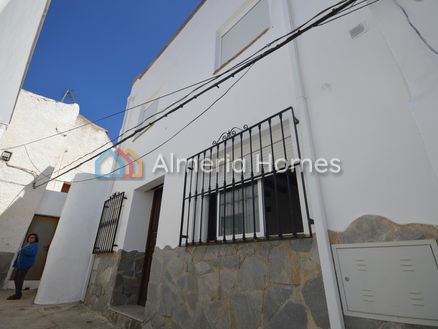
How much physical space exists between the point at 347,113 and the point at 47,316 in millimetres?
4991

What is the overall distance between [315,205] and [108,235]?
14.2 ft

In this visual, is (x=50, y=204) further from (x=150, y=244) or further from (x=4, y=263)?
(x=150, y=244)

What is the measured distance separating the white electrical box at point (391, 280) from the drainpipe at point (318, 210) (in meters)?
0.05

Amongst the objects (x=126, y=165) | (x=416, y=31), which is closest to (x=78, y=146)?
(x=126, y=165)

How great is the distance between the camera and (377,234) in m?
1.38

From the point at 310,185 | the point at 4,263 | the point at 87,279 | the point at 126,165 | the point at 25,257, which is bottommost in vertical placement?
the point at 87,279

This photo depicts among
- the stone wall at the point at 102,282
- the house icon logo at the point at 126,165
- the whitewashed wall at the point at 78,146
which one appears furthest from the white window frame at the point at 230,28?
the whitewashed wall at the point at 78,146

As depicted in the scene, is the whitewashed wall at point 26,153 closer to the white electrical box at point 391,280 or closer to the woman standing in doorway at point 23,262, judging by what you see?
the woman standing in doorway at point 23,262

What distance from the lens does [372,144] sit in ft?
5.10

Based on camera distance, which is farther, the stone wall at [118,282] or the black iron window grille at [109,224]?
the black iron window grille at [109,224]

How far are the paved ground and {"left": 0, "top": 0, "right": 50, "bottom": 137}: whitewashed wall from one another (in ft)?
10.2

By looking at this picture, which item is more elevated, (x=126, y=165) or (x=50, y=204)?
(x=126, y=165)

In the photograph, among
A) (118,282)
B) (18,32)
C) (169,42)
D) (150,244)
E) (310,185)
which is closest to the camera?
(310,185)

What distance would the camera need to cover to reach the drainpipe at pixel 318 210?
1.39 metres
